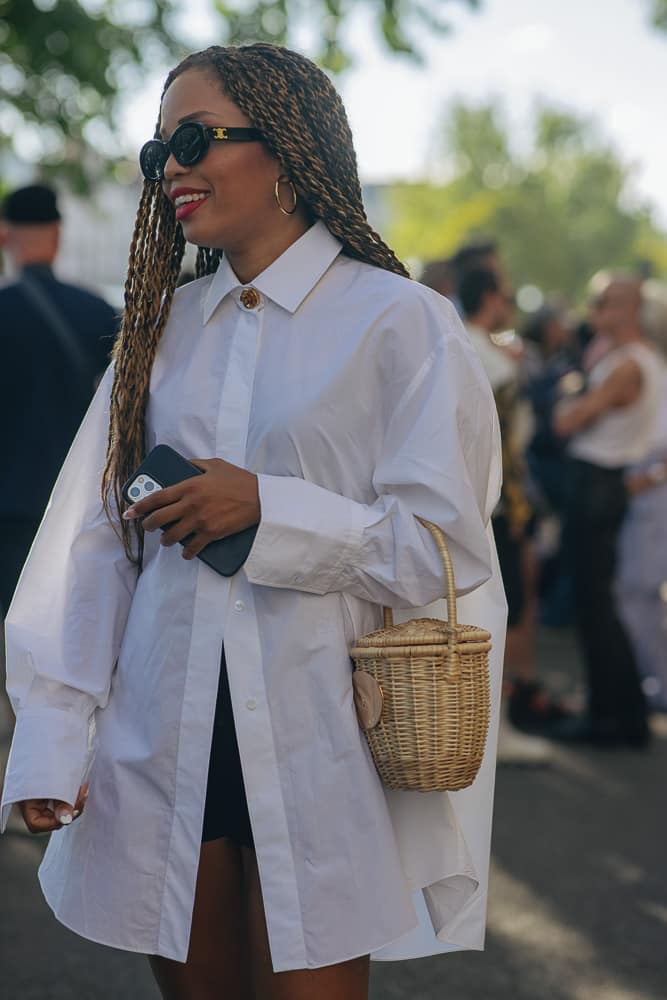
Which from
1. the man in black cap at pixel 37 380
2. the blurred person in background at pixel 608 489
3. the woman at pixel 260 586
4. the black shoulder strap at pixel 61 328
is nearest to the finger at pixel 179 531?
the woman at pixel 260 586

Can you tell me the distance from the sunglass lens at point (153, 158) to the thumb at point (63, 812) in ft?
3.39

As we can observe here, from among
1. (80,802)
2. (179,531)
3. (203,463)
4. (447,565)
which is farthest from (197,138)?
(80,802)

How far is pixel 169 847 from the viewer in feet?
7.57

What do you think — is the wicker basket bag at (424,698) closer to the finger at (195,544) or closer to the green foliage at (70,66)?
the finger at (195,544)

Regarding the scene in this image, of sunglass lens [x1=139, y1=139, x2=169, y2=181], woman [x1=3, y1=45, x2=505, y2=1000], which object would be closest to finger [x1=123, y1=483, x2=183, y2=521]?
woman [x1=3, y1=45, x2=505, y2=1000]

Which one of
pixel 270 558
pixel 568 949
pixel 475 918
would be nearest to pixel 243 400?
pixel 270 558

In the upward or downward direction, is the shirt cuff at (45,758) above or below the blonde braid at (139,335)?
below

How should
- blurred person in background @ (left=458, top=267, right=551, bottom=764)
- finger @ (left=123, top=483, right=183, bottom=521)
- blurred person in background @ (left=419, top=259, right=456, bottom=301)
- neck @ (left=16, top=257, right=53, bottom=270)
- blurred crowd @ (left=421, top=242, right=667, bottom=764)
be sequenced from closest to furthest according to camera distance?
1. finger @ (left=123, top=483, right=183, bottom=521)
2. neck @ (left=16, top=257, right=53, bottom=270)
3. blurred person in background @ (left=458, top=267, right=551, bottom=764)
4. blurred crowd @ (left=421, top=242, right=667, bottom=764)
5. blurred person in background @ (left=419, top=259, right=456, bottom=301)

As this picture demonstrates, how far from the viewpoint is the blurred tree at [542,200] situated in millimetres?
67625

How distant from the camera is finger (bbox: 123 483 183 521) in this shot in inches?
85.8

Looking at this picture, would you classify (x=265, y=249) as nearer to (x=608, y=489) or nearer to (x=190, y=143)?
(x=190, y=143)

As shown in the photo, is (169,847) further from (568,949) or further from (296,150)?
(568,949)

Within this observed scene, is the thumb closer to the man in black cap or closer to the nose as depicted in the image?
the nose

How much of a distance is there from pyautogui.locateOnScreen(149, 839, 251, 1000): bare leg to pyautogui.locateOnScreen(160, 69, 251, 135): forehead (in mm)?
1152
